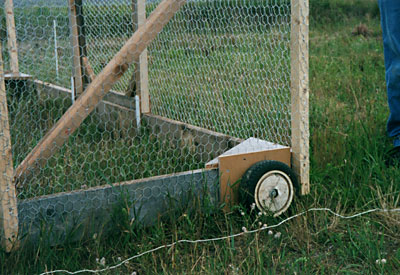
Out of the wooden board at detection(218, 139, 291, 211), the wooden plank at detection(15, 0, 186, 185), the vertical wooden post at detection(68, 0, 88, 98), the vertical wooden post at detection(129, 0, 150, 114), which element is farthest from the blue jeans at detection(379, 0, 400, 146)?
the vertical wooden post at detection(68, 0, 88, 98)

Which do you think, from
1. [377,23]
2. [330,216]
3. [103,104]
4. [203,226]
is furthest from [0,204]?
[377,23]

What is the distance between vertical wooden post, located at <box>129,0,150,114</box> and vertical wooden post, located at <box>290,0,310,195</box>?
140cm

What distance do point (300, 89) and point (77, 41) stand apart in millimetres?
2406

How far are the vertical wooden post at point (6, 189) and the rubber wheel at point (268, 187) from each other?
1069mm

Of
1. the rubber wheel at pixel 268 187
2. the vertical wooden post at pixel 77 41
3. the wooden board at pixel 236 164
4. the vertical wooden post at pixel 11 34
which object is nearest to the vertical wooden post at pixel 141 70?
Answer: the vertical wooden post at pixel 77 41

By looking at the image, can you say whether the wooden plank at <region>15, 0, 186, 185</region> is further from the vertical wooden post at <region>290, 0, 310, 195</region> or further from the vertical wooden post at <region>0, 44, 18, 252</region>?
the vertical wooden post at <region>290, 0, 310, 195</region>

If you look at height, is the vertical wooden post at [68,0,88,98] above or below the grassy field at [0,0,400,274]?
above

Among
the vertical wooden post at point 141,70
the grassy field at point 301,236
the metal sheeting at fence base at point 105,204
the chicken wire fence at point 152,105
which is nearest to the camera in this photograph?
the grassy field at point 301,236

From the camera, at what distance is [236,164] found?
8.64ft

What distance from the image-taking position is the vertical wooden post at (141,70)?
3674 millimetres

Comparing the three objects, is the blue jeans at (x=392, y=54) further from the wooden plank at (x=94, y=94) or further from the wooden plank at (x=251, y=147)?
the wooden plank at (x=94, y=94)

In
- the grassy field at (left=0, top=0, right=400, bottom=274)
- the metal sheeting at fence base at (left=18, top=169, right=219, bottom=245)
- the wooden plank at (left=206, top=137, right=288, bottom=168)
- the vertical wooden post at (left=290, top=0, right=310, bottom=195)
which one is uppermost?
the vertical wooden post at (left=290, top=0, right=310, bottom=195)

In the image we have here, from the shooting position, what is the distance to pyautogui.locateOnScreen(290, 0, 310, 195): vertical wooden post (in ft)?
8.50

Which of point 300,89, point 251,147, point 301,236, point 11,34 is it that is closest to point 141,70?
point 251,147
